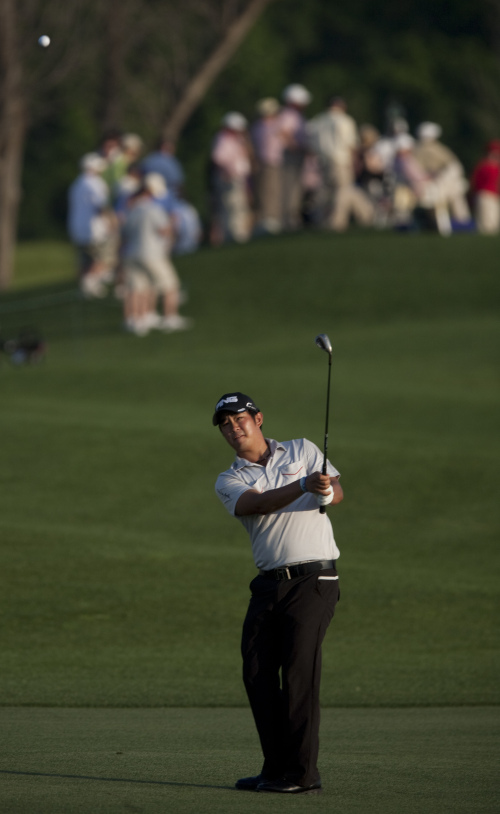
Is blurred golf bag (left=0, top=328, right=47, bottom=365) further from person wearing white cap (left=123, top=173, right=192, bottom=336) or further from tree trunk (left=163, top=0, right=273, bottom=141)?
tree trunk (left=163, top=0, right=273, bottom=141)

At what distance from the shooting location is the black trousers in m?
6.12

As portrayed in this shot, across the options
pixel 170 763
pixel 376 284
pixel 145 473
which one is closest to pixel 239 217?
pixel 376 284

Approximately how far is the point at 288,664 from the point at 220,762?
937 millimetres

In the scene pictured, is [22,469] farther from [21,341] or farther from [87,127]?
[87,127]

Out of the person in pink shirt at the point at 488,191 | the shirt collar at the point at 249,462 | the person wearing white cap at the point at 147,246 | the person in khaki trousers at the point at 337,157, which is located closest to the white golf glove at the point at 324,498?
the shirt collar at the point at 249,462

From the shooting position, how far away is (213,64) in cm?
3503

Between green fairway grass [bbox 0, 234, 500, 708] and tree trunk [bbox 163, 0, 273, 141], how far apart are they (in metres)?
9.50

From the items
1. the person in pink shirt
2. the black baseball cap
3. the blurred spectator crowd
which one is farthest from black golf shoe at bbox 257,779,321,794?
the person in pink shirt

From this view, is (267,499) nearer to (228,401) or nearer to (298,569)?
(298,569)

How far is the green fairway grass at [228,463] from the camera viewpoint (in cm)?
1026

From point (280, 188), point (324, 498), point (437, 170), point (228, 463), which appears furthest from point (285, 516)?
point (280, 188)

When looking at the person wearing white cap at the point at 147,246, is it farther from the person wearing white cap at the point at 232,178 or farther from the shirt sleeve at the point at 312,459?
the shirt sleeve at the point at 312,459

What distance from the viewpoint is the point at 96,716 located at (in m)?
8.52

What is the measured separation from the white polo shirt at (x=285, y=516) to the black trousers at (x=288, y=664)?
10 centimetres
